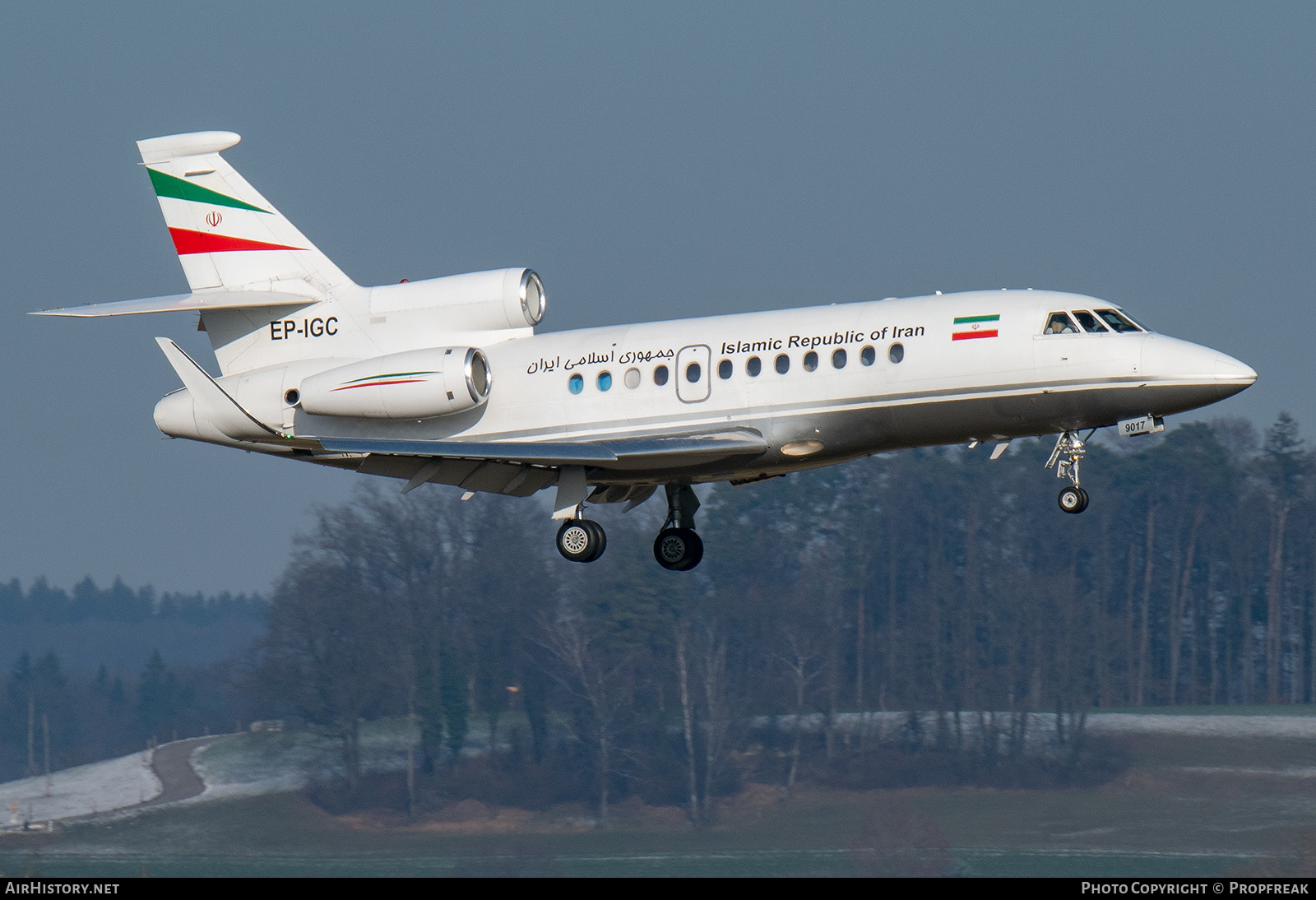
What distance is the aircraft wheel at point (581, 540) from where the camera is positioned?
2480 cm

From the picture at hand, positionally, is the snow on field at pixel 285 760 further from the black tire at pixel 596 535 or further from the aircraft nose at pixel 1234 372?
the aircraft nose at pixel 1234 372

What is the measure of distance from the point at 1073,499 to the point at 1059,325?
8.38 feet

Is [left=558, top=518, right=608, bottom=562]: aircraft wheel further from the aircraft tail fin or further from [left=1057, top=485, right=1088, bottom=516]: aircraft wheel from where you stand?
[left=1057, top=485, right=1088, bottom=516]: aircraft wheel

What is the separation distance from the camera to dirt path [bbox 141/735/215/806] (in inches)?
2918

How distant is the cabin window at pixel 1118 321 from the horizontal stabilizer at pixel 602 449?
17.3 ft

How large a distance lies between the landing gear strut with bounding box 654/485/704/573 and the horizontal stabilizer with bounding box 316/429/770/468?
2974mm

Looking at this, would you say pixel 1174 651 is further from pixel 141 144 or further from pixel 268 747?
pixel 141 144

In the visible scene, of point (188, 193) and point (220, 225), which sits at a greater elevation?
point (188, 193)

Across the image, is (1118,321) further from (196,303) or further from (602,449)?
(196,303)

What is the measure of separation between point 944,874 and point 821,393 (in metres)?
39.4

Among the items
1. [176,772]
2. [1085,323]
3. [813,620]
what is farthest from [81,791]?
[1085,323]

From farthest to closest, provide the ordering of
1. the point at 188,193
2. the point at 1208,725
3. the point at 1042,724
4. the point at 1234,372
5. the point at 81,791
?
1. the point at 81,791
2. the point at 1042,724
3. the point at 1208,725
4. the point at 188,193
5. the point at 1234,372

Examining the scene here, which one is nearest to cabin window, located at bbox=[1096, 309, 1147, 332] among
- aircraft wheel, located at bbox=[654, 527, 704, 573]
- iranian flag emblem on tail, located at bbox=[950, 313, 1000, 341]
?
iranian flag emblem on tail, located at bbox=[950, 313, 1000, 341]

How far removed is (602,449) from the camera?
77.4ft
